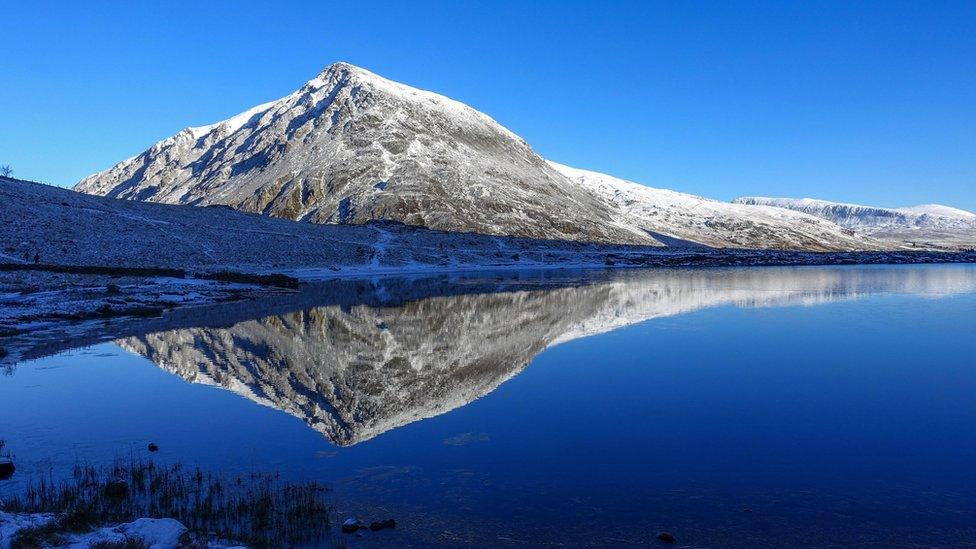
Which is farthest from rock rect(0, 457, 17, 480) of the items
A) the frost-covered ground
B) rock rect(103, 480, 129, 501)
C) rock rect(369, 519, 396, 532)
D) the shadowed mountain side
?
rock rect(369, 519, 396, 532)

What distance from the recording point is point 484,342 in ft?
101

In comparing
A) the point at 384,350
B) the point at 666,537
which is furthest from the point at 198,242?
the point at 666,537

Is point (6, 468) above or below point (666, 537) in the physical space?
above

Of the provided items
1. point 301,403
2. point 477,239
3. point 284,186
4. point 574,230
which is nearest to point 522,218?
point 574,230

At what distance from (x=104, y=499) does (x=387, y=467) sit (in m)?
5.48

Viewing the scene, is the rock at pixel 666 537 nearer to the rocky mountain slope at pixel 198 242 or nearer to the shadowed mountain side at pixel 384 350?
the shadowed mountain side at pixel 384 350

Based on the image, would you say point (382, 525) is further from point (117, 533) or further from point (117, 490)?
point (117, 490)

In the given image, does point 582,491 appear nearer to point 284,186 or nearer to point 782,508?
point 782,508

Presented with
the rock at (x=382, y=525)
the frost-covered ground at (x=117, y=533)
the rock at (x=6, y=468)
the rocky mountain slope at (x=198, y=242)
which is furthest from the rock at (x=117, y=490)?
the rocky mountain slope at (x=198, y=242)

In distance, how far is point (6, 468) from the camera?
43.8 ft

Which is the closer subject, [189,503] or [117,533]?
[117,533]

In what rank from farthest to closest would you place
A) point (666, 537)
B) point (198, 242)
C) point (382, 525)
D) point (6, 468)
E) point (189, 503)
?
point (198, 242) < point (6, 468) < point (189, 503) < point (382, 525) < point (666, 537)

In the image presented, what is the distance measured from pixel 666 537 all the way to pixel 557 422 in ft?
23.6

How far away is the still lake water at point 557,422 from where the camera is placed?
452 inches
